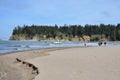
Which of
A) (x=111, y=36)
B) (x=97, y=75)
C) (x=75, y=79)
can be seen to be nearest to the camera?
(x=75, y=79)

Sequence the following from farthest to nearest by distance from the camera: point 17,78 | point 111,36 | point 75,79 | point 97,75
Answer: point 111,36 < point 17,78 < point 97,75 < point 75,79

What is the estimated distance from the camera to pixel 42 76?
14.5 meters

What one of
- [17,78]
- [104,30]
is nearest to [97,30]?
[104,30]

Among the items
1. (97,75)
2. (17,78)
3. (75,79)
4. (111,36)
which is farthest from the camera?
(111,36)

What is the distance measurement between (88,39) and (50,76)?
18625 cm

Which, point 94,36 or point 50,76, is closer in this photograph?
point 50,76

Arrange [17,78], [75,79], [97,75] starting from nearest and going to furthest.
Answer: [75,79], [97,75], [17,78]

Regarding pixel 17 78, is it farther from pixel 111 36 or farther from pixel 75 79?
pixel 111 36

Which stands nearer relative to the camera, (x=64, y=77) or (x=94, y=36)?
(x=64, y=77)

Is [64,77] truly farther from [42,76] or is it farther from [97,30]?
[97,30]

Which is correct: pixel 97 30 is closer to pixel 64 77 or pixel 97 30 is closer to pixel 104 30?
pixel 104 30

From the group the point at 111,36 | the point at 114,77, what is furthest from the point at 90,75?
the point at 111,36

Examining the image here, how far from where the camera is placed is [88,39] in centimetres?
19938

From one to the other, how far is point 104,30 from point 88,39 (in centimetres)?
1346
